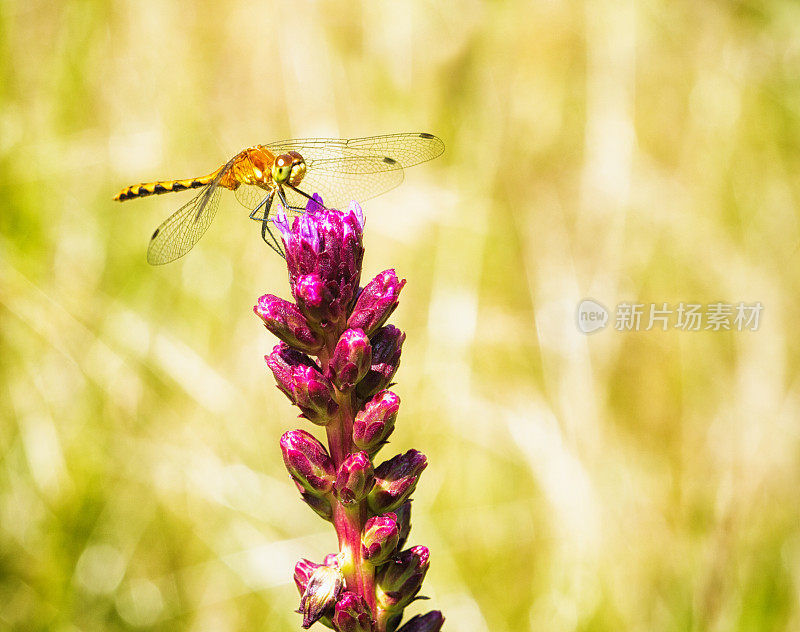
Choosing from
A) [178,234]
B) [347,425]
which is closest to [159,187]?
[178,234]

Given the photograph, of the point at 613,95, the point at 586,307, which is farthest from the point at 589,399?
the point at 613,95

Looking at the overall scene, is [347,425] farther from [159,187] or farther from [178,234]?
[159,187]

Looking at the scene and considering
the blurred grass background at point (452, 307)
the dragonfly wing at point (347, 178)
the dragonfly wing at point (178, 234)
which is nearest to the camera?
the dragonfly wing at point (178, 234)

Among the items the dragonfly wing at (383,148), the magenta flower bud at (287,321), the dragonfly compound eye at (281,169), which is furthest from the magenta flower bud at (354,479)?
the dragonfly wing at (383,148)

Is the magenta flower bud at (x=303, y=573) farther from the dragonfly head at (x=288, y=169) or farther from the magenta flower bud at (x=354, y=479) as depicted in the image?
the dragonfly head at (x=288, y=169)

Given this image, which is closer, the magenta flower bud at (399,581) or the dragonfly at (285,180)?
the magenta flower bud at (399,581)
